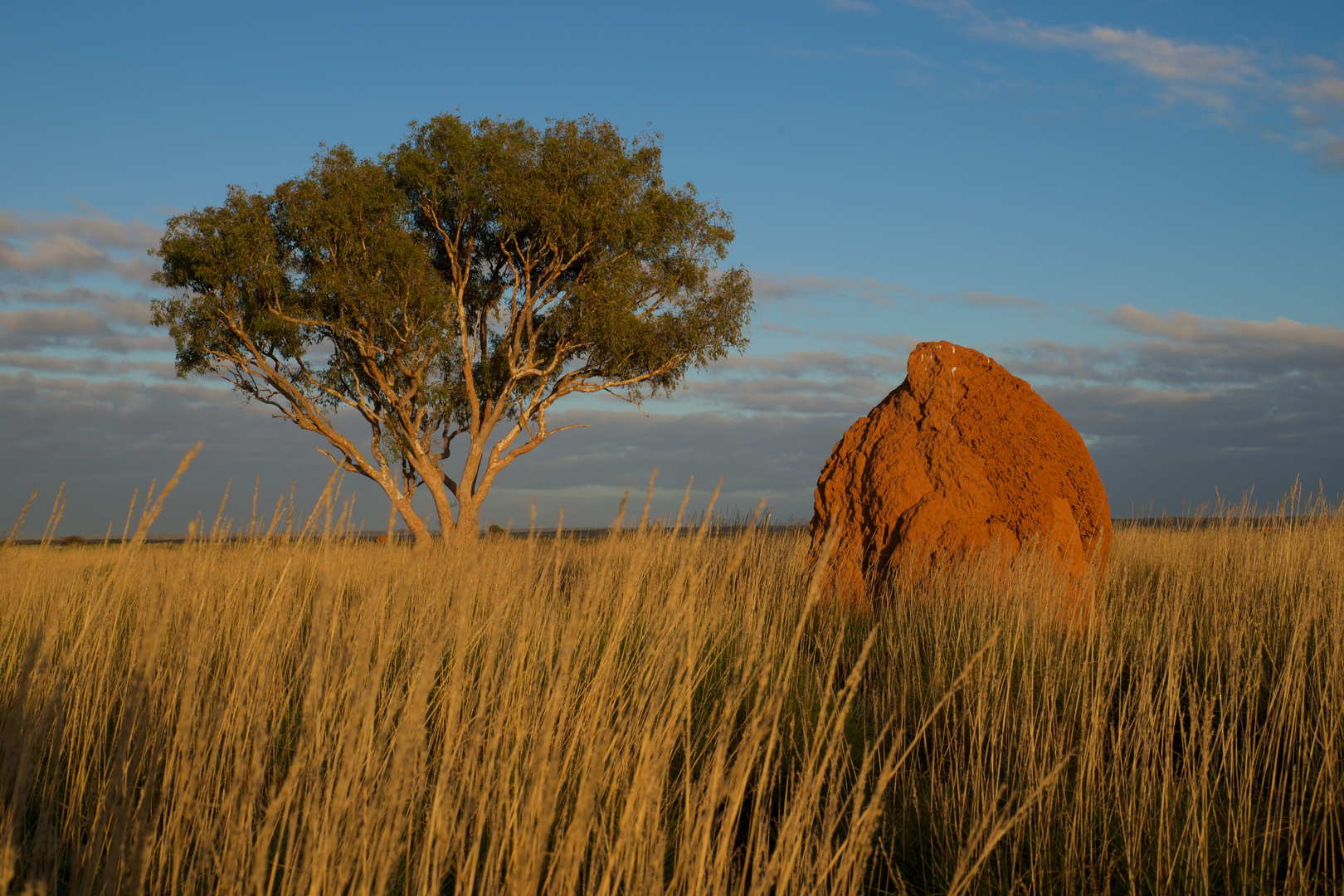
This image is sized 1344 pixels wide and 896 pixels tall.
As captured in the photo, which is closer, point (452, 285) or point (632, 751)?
point (632, 751)

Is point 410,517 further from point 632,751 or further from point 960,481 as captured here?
point 632,751

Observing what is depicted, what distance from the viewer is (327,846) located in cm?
178

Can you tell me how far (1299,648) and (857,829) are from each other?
3587 millimetres

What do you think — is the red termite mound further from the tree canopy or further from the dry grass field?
the tree canopy

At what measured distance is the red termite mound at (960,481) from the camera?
21.1 ft

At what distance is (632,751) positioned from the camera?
3121 mm

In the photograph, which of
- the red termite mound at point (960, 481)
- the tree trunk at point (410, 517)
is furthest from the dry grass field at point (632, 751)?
the tree trunk at point (410, 517)

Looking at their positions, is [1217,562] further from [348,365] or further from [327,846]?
[348,365]

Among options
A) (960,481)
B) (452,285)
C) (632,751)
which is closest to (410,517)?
(452,285)

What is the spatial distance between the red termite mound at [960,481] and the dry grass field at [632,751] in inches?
17.1

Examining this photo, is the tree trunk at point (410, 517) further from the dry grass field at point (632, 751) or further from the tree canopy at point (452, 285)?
the dry grass field at point (632, 751)

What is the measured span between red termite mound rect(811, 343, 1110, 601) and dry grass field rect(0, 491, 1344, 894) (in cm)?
43

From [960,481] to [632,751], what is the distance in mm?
4362

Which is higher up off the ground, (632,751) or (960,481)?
(960,481)
